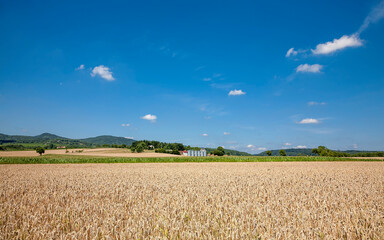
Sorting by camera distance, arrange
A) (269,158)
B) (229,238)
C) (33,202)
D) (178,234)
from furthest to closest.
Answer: (269,158) < (33,202) < (178,234) < (229,238)

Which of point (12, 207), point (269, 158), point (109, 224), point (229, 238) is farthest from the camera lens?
point (269, 158)

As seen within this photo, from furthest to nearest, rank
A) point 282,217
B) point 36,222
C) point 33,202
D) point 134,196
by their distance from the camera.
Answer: point 134,196
point 33,202
point 282,217
point 36,222

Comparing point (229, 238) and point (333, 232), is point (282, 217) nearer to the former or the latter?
point (333, 232)

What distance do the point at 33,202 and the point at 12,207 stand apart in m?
0.57

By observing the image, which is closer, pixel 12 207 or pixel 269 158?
pixel 12 207

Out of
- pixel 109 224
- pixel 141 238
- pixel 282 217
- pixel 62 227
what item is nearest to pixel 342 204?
pixel 282 217

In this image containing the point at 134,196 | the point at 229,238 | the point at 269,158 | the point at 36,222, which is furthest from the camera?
the point at 269,158

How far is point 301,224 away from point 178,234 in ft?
8.97

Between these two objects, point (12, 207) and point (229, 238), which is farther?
point (12, 207)

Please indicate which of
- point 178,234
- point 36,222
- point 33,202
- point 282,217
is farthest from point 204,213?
point 33,202

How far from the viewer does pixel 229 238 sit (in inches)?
145

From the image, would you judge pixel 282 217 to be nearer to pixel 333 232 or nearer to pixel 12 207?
pixel 333 232

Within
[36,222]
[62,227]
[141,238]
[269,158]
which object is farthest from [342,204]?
[269,158]

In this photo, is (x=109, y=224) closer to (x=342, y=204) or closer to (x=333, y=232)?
(x=333, y=232)
